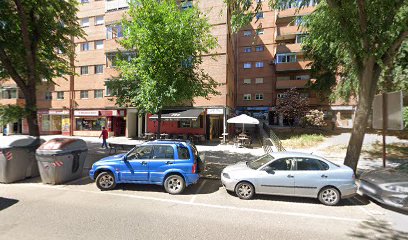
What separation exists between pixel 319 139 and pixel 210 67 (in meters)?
11.6

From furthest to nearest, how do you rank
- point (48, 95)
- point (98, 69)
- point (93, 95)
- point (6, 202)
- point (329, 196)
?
point (48, 95) < point (98, 69) < point (93, 95) < point (329, 196) < point (6, 202)

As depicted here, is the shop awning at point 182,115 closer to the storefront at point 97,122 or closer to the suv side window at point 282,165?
the storefront at point 97,122

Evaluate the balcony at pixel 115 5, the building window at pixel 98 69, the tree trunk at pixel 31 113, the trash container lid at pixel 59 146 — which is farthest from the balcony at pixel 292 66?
the tree trunk at pixel 31 113

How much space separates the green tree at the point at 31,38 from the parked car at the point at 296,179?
881cm

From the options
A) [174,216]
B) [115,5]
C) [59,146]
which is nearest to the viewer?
[174,216]

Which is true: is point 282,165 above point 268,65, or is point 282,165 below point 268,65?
below

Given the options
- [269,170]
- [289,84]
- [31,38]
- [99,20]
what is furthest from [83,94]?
[289,84]

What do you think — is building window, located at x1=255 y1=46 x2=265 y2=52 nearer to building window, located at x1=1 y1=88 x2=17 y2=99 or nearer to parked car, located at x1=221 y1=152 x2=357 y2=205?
parked car, located at x1=221 y1=152 x2=357 y2=205

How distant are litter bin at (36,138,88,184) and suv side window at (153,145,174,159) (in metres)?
→ 3.26

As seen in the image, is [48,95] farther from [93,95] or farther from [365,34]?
[365,34]

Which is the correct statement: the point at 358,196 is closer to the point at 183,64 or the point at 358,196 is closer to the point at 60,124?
the point at 183,64

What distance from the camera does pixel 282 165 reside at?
21.4ft

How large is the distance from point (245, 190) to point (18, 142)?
8096 millimetres

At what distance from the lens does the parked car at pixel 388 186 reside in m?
5.66
